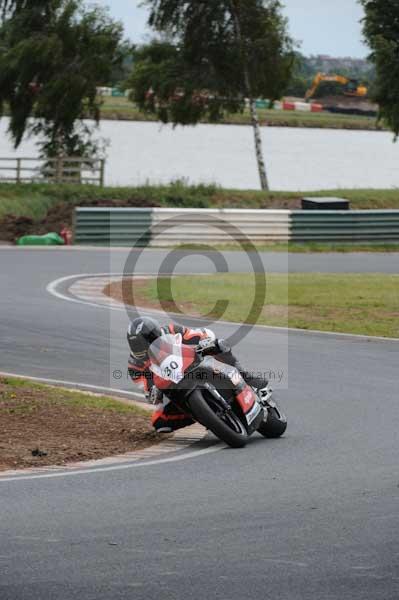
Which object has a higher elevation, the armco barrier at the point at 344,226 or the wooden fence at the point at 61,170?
the wooden fence at the point at 61,170

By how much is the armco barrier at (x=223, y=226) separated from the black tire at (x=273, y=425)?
19.1m

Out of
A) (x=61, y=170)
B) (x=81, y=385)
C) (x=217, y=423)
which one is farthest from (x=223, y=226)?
(x=217, y=423)

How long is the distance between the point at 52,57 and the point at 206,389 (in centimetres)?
3320

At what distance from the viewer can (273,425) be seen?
11375 millimetres

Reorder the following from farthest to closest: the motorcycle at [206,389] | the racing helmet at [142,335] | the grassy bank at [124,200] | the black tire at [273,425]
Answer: the grassy bank at [124,200] < the black tire at [273,425] < the racing helmet at [142,335] < the motorcycle at [206,389]

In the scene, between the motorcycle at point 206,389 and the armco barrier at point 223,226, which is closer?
the motorcycle at point 206,389

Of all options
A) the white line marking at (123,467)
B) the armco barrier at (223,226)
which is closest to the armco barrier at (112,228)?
the armco barrier at (223,226)

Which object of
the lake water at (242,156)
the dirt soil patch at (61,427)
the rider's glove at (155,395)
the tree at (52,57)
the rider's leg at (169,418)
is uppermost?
the tree at (52,57)

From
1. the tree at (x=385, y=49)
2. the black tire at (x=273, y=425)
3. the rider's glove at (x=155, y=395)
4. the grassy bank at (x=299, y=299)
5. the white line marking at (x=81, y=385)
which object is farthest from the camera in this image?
the tree at (x=385, y=49)

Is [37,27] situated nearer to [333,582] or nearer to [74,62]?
[74,62]

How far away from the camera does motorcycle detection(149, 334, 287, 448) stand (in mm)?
10617

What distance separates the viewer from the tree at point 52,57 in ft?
139

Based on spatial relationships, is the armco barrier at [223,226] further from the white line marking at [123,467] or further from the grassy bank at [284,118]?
the grassy bank at [284,118]

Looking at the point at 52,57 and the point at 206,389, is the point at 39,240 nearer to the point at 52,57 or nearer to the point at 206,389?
the point at 52,57
